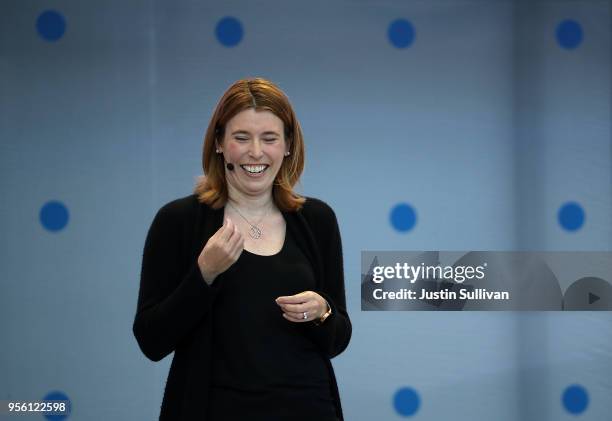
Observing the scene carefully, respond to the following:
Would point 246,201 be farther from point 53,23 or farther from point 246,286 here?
point 53,23

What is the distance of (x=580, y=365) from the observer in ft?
11.6

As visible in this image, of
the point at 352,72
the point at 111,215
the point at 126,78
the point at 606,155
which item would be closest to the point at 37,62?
the point at 126,78

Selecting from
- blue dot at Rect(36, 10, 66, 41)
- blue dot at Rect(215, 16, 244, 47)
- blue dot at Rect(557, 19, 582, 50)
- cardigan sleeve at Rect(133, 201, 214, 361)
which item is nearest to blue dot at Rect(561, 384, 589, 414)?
blue dot at Rect(557, 19, 582, 50)

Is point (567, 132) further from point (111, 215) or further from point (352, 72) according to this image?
point (111, 215)

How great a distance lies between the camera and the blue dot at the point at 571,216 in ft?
11.6

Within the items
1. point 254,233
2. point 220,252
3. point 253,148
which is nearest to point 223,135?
point 253,148

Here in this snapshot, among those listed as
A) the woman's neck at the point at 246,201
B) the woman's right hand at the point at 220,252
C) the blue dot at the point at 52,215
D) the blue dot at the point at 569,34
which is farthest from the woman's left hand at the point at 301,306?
the blue dot at the point at 569,34

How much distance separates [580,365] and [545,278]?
1.49ft

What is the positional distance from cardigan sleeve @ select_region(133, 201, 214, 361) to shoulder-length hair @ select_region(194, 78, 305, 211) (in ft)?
0.32

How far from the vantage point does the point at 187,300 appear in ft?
4.37

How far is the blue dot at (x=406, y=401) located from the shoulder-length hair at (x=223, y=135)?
84.3 inches

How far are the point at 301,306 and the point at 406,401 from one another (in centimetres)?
232

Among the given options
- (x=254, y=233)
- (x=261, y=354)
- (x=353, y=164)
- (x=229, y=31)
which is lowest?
(x=261, y=354)

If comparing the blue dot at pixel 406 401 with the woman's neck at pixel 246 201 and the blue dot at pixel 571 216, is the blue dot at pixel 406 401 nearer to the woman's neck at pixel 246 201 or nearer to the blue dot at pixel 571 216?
the blue dot at pixel 571 216
